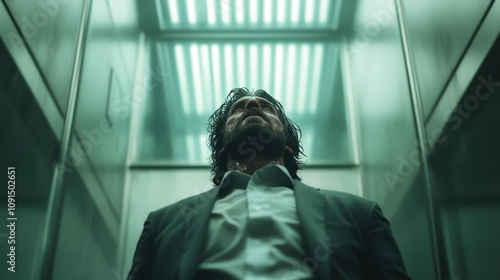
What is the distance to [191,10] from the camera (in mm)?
4395

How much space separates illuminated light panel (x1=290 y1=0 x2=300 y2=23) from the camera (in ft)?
14.3

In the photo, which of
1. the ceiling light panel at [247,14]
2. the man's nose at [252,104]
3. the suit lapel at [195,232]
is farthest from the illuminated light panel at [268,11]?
the suit lapel at [195,232]

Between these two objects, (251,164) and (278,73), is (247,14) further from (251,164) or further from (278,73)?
(251,164)

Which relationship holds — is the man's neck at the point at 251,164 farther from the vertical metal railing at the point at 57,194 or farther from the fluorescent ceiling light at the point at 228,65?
the fluorescent ceiling light at the point at 228,65

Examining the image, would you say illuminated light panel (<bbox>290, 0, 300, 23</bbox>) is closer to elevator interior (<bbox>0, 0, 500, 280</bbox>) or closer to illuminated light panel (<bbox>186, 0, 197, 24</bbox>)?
elevator interior (<bbox>0, 0, 500, 280</bbox>)

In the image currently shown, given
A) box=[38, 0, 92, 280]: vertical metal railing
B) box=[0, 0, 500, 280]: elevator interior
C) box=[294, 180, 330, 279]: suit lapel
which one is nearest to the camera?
box=[294, 180, 330, 279]: suit lapel

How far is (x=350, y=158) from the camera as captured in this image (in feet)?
12.7

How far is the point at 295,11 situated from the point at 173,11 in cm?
97

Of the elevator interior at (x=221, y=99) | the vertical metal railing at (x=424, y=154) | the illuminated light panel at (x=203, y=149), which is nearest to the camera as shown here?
the elevator interior at (x=221, y=99)

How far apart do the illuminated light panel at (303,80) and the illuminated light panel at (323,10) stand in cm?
25

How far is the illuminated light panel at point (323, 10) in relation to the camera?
14.3 ft

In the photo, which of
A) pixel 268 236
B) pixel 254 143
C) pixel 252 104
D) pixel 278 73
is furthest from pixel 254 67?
pixel 268 236

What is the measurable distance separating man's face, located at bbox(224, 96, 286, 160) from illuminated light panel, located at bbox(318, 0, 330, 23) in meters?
2.19

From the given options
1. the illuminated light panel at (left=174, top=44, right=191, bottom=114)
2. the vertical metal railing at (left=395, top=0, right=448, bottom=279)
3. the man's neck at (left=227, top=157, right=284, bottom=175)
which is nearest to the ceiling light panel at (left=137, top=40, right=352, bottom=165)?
the illuminated light panel at (left=174, top=44, right=191, bottom=114)
